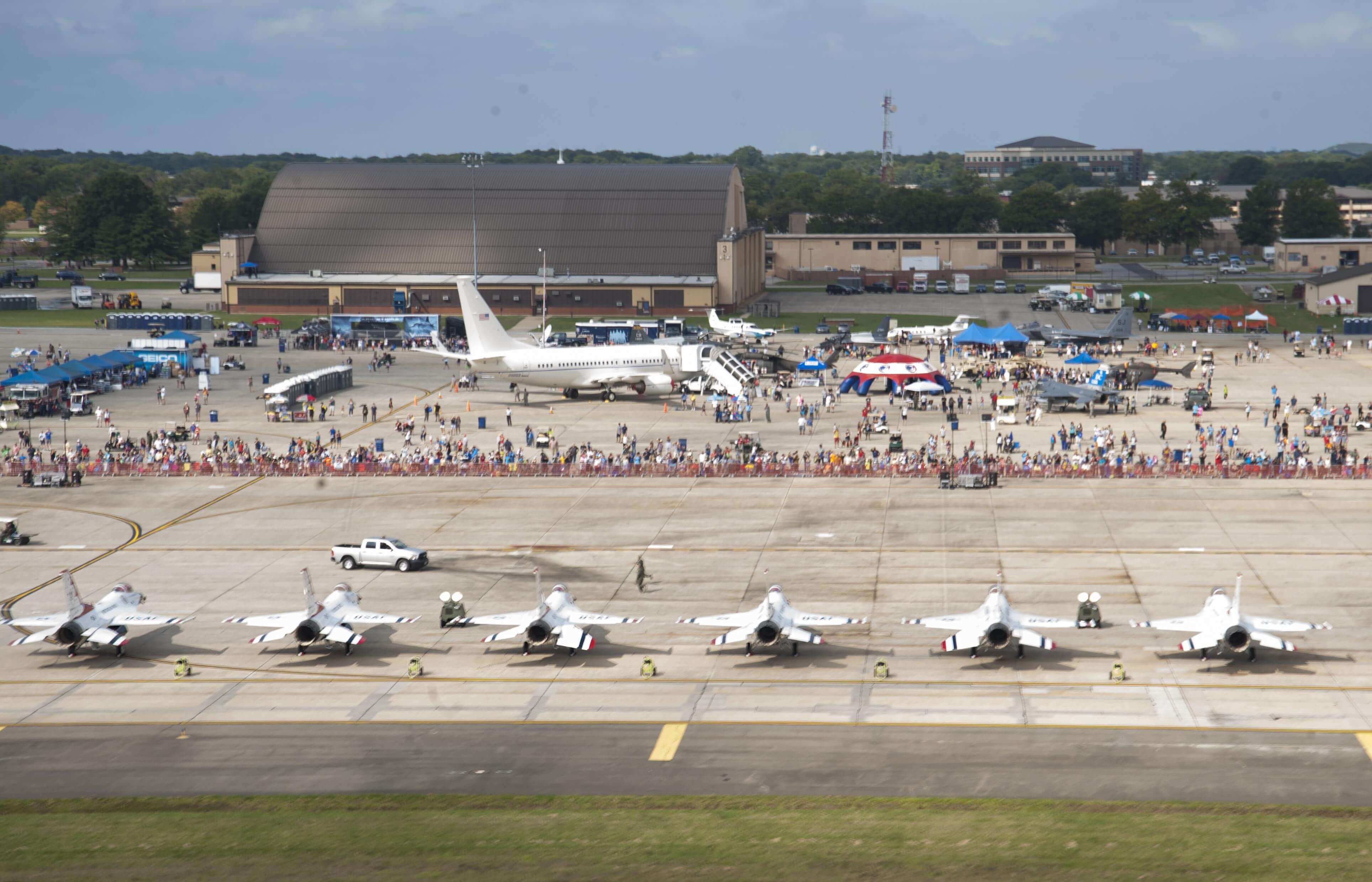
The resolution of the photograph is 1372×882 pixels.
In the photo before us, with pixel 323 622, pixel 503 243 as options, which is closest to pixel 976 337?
pixel 503 243

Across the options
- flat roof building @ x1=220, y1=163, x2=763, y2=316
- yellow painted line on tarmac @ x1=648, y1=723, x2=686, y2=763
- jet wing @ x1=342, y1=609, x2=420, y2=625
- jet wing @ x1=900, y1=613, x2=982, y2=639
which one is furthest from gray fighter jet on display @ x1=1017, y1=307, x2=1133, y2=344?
yellow painted line on tarmac @ x1=648, y1=723, x2=686, y2=763

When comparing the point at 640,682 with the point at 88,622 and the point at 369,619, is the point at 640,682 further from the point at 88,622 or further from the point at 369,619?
the point at 88,622

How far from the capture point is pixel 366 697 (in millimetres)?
41625

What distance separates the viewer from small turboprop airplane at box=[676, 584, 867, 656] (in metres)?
43.4

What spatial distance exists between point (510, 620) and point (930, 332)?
94161mm

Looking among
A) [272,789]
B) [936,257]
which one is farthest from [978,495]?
[936,257]

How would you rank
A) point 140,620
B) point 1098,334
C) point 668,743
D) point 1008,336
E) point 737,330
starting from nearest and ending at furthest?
point 668,743, point 140,620, point 1008,336, point 1098,334, point 737,330

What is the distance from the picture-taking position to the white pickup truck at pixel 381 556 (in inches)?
2175

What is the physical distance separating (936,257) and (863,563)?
487 feet

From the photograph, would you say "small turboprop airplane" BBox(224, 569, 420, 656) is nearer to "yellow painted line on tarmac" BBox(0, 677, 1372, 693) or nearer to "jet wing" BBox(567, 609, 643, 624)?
"yellow painted line on tarmac" BBox(0, 677, 1372, 693)

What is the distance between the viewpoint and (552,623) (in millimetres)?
44500

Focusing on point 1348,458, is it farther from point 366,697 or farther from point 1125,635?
point 366,697

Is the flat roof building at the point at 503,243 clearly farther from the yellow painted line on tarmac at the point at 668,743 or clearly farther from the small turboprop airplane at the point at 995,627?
the yellow painted line on tarmac at the point at 668,743

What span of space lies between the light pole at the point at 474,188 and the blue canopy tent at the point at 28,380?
59421 mm
